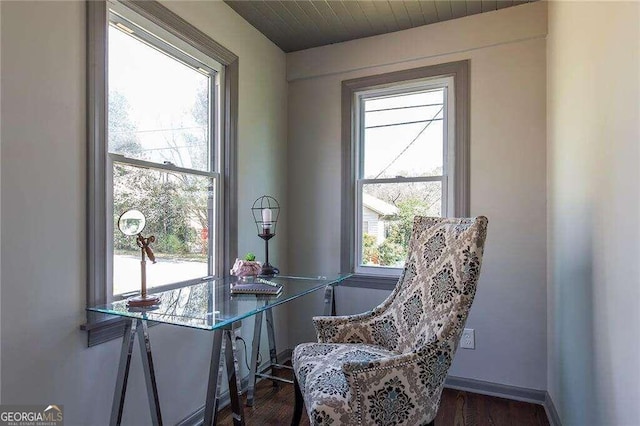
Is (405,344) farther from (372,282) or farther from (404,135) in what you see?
(404,135)

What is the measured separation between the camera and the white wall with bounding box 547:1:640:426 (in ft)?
3.38

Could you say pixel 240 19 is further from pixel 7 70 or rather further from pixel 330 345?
pixel 330 345

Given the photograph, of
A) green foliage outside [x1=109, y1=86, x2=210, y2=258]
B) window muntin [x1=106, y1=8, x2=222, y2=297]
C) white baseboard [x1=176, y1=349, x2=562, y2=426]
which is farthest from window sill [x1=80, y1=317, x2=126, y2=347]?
white baseboard [x1=176, y1=349, x2=562, y2=426]

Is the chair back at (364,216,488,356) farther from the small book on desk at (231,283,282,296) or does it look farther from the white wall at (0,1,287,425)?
the white wall at (0,1,287,425)

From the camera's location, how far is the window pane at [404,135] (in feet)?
8.70

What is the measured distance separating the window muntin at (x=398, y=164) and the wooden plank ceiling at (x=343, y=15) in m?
0.42

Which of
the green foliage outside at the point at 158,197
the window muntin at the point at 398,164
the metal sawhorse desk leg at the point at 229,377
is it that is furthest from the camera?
the window muntin at the point at 398,164

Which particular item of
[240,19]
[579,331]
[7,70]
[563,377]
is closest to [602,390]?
[579,331]

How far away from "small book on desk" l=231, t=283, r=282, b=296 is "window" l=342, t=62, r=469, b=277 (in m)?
1.07

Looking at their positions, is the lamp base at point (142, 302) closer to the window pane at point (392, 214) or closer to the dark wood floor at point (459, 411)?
the dark wood floor at point (459, 411)

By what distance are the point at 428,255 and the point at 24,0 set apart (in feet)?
6.28

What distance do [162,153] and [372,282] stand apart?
1679 mm

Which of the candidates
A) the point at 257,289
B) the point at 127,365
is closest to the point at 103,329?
the point at 127,365

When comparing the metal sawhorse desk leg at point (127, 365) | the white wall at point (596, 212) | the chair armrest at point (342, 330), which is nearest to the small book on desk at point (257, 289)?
the chair armrest at point (342, 330)
